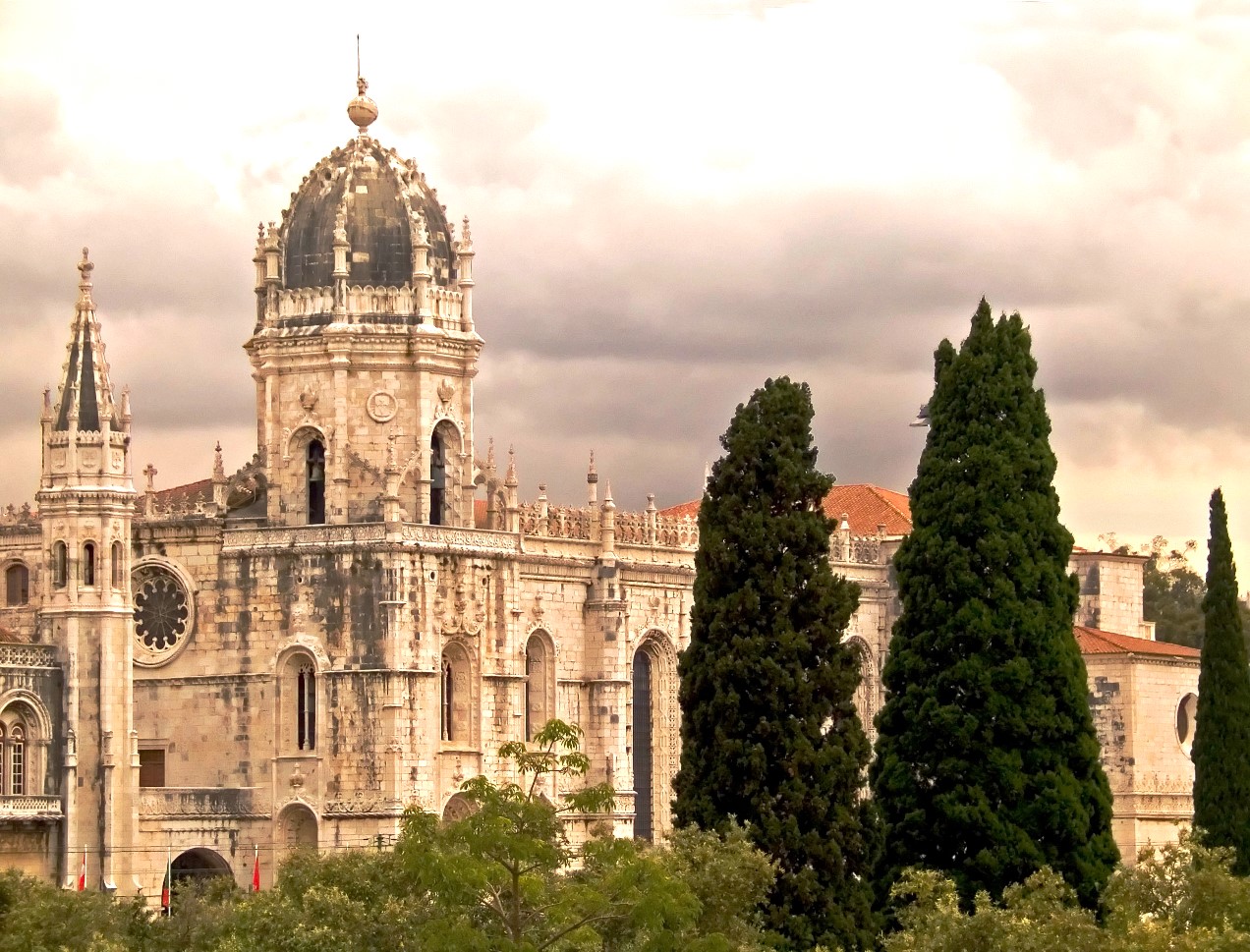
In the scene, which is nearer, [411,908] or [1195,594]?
[411,908]

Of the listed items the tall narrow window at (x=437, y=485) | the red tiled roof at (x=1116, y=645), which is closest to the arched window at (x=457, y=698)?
the tall narrow window at (x=437, y=485)

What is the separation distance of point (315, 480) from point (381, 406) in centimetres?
255

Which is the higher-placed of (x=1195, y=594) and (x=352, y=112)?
(x=352, y=112)

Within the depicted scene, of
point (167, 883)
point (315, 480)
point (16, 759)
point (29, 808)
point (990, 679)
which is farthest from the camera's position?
point (315, 480)

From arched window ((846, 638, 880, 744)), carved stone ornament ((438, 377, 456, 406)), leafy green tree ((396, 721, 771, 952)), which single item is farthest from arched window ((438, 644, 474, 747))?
leafy green tree ((396, 721, 771, 952))

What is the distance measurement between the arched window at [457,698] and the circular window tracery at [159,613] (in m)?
6.44

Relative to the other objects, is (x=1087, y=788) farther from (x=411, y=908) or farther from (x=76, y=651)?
(x=76, y=651)

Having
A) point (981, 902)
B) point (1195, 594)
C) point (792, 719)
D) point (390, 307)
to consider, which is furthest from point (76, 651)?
point (1195, 594)

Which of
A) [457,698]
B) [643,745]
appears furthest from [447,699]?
[643,745]

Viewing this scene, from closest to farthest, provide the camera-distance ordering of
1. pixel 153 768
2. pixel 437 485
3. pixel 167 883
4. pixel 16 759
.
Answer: pixel 16 759 → pixel 167 883 → pixel 153 768 → pixel 437 485

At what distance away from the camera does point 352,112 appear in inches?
3376

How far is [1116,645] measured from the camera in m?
103

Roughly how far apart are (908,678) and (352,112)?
28.0 metres

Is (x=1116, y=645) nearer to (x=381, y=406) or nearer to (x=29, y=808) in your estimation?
(x=381, y=406)
